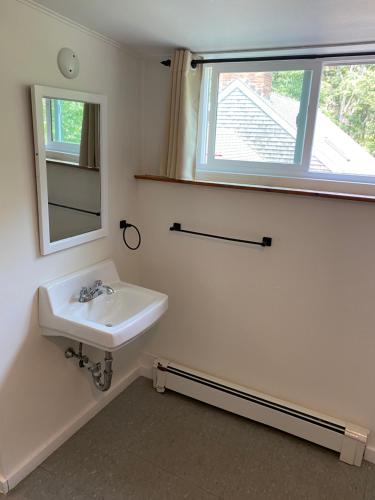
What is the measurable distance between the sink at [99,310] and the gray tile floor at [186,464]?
0.71 metres

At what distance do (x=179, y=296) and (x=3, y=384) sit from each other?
1.11 m

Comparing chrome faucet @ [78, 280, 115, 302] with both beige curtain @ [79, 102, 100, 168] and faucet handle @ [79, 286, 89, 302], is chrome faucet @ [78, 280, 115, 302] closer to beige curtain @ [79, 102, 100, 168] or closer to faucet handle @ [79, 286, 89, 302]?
faucet handle @ [79, 286, 89, 302]

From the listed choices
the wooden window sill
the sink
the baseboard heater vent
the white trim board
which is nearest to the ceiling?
the white trim board

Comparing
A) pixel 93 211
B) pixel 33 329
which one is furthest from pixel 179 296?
pixel 33 329

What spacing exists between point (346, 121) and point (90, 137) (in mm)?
1347

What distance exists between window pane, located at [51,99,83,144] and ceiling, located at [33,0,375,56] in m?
0.36

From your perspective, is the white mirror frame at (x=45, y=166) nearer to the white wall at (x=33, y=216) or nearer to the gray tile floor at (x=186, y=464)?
the white wall at (x=33, y=216)

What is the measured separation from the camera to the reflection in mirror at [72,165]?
175cm

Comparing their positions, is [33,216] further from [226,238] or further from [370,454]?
[370,454]

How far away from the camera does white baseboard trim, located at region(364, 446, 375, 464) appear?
2.07 m

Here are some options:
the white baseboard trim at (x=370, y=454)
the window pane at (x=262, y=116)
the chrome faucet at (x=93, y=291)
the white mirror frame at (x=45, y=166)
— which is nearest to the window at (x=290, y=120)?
the window pane at (x=262, y=116)

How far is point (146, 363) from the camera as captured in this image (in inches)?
107

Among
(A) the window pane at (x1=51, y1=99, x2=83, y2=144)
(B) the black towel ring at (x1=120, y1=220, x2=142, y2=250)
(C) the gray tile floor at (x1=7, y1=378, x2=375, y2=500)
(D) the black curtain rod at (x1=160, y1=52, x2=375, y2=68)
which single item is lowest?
(C) the gray tile floor at (x1=7, y1=378, x2=375, y2=500)

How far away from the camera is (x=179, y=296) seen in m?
2.46
